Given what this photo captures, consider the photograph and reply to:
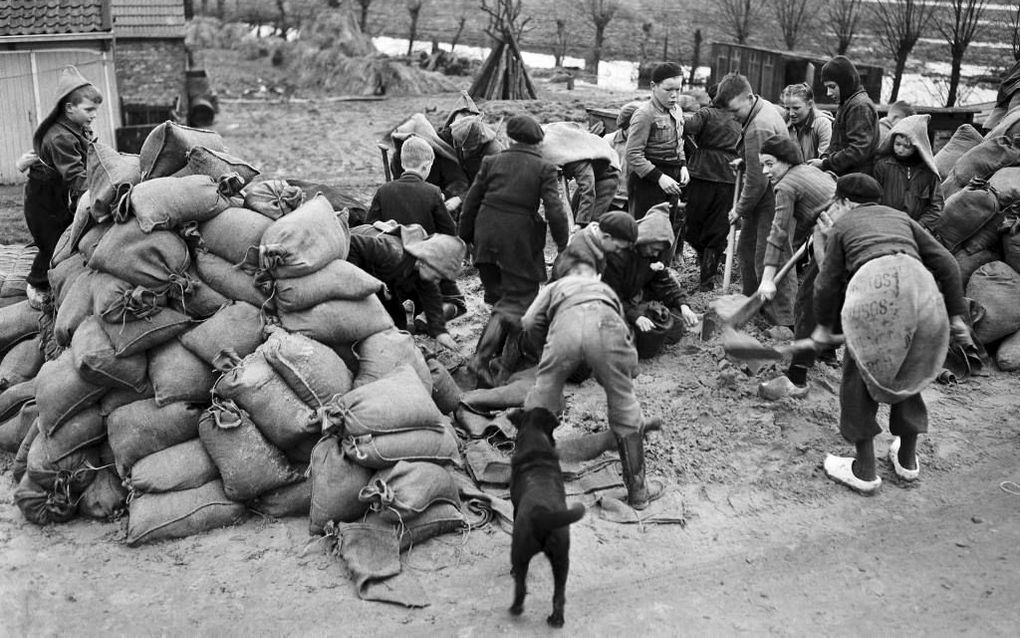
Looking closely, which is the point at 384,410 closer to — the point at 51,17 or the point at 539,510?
the point at 539,510

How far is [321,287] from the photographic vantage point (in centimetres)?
569

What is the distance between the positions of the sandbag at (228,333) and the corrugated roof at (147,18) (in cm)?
1469

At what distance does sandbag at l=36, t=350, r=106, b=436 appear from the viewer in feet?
17.7

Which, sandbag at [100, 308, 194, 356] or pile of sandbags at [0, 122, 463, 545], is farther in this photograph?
sandbag at [100, 308, 194, 356]

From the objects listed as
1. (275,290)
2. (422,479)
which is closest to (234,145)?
(275,290)

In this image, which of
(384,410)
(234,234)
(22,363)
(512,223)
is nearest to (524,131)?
(512,223)

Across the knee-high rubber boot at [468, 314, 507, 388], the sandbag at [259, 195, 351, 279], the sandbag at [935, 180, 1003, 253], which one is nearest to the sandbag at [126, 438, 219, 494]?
the sandbag at [259, 195, 351, 279]

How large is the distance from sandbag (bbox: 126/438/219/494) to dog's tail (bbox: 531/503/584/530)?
2066 millimetres

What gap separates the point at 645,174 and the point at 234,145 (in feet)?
37.2

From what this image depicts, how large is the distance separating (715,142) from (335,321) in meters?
4.05

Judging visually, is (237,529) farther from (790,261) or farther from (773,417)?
(790,261)

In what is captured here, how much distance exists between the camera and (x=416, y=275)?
6898 mm

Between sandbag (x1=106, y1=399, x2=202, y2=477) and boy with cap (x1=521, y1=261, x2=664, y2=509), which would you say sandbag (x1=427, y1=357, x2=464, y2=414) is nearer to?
boy with cap (x1=521, y1=261, x2=664, y2=509)

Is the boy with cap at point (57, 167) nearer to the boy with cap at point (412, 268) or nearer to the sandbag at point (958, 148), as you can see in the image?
the boy with cap at point (412, 268)
